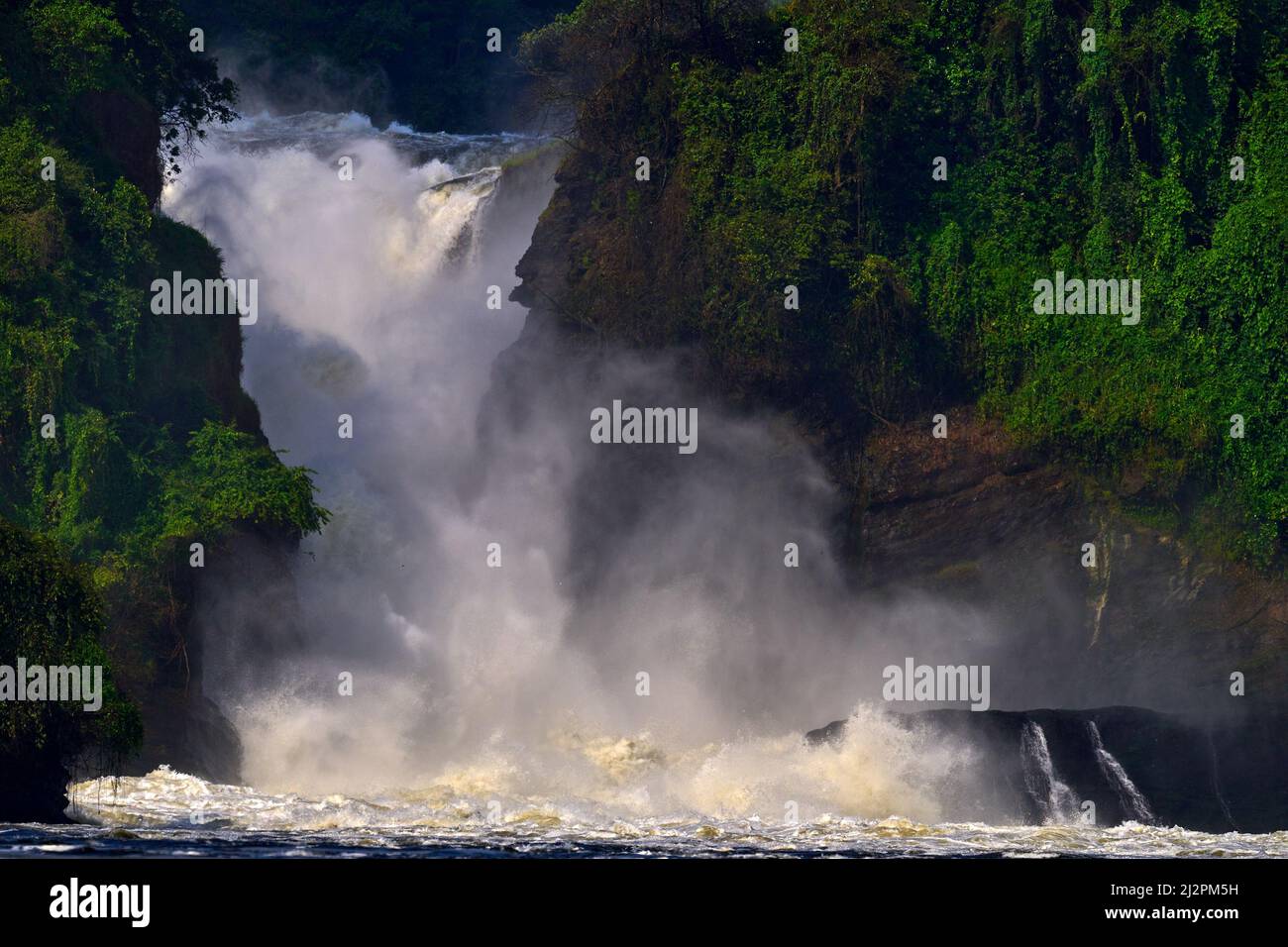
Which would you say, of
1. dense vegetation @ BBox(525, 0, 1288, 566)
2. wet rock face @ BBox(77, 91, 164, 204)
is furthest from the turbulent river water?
wet rock face @ BBox(77, 91, 164, 204)

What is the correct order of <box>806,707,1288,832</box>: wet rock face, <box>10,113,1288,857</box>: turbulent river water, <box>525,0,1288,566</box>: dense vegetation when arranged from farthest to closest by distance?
<box>525,0,1288,566</box>: dense vegetation, <box>806,707,1288,832</box>: wet rock face, <box>10,113,1288,857</box>: turbulent river water

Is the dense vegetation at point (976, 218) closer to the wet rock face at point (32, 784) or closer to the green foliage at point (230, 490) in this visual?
the green foliage at point (230, 490)

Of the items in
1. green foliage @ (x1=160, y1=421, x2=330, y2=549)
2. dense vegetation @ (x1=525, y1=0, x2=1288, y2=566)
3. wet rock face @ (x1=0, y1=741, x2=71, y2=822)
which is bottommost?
wet rock face @ (x1=0, y1=741, x2=71, y2=822)

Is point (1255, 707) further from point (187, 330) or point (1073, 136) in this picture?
point (187, 330)

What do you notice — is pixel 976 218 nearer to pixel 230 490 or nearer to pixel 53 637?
pixel 230 490

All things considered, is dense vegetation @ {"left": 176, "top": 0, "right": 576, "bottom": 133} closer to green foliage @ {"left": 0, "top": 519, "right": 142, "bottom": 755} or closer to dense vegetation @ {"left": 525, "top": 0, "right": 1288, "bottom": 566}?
dense vegetation @ {"left": 525, "top": 0, "right": 1288, "bottom": 566}
